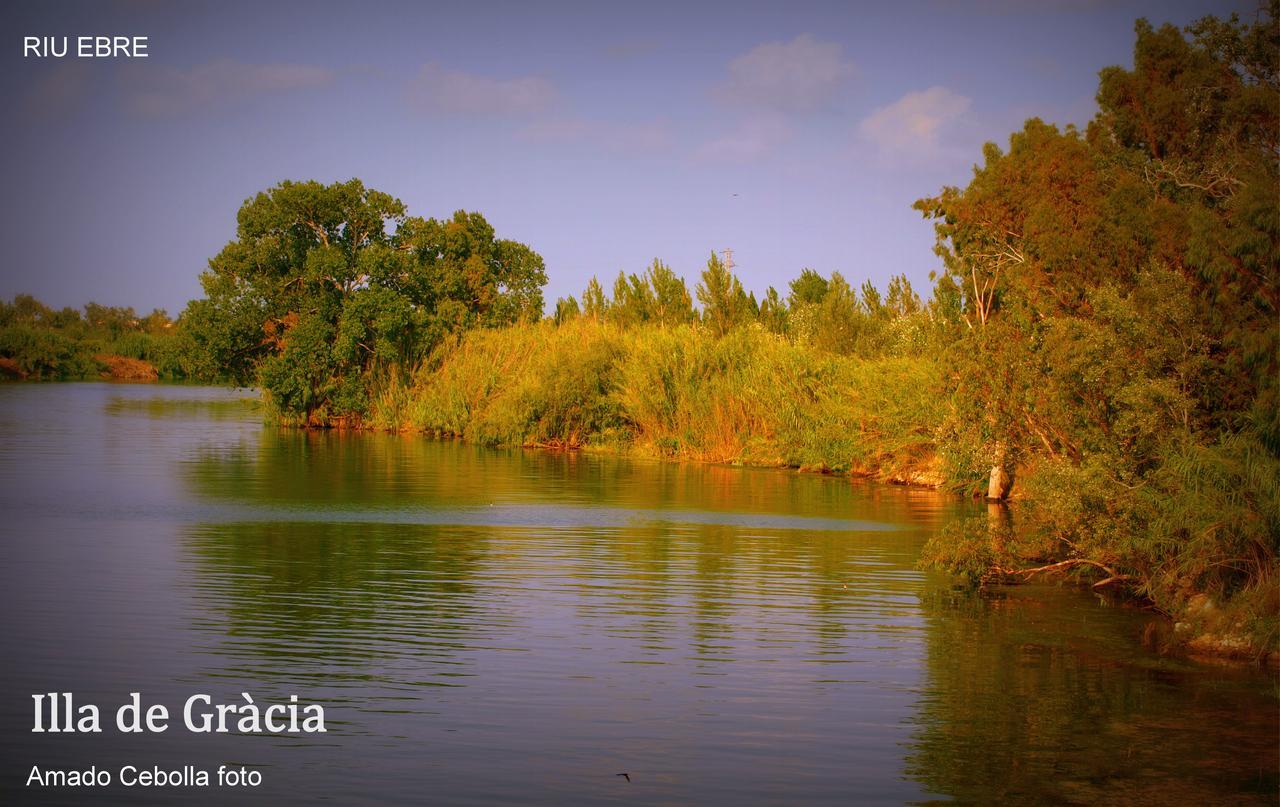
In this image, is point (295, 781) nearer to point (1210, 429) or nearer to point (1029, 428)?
point (1210, 429)

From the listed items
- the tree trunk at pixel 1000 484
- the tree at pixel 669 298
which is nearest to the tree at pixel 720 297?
the tree at pixel 669 298

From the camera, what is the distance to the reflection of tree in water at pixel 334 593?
12508 millimetres

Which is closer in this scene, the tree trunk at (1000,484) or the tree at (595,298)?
the tree trunk at (1000,484)

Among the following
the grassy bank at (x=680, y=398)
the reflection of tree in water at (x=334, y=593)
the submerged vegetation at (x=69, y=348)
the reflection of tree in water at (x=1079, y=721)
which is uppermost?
the submerged vegetation at (x=69, y=348)

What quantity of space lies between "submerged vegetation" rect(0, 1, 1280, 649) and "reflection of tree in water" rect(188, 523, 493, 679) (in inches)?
268

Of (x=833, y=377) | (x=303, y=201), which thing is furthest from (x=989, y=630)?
(x=303, y=201)

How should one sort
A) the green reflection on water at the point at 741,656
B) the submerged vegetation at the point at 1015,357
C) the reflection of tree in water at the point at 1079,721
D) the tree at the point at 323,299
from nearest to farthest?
the reflection of tree in water at the point at 1079,721
the green reflection on water at the point at 741,656
the submerged vegetation at the point at 1015,357
the tree at the point at 323,299

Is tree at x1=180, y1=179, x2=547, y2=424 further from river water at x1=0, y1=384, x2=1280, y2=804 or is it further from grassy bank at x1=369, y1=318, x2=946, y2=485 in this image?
river water at x1=0, y1=384, x2=1280, y2=804

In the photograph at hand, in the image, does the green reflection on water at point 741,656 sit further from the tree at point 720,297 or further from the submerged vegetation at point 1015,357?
the tree at point 720,297

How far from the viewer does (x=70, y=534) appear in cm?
2014

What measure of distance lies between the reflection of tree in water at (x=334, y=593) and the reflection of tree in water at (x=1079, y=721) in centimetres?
485

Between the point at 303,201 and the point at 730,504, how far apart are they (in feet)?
90.0

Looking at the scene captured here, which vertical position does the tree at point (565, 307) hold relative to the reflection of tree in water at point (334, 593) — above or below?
above

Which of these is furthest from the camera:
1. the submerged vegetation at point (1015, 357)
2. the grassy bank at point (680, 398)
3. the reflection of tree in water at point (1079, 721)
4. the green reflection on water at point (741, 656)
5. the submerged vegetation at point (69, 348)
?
the submerged vegetation at point (69, 348)
